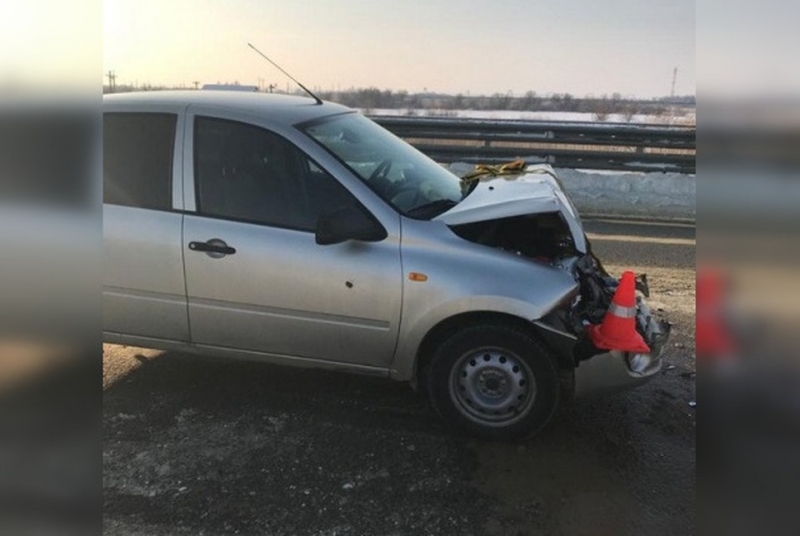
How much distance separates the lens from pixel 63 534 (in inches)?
54.8

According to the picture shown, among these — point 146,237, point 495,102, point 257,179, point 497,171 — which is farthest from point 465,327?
point 495,102

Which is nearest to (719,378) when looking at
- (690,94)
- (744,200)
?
(744,200)

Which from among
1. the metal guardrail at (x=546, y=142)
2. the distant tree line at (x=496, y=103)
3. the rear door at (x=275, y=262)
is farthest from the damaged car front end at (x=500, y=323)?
the distant tree line at (x=496, y=103)

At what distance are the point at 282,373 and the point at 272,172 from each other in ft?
4.38

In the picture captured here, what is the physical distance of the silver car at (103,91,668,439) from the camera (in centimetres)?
349

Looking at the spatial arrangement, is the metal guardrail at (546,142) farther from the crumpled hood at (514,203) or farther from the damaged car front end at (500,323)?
the damaged car front end at (500,323)

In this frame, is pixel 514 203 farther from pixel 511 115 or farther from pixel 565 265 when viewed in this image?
pixel 511 115

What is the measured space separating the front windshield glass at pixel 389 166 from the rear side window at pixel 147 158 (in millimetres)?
796

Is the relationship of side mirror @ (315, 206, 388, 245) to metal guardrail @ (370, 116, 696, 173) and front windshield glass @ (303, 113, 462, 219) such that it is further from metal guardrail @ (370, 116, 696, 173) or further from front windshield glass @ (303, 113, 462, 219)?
metal guardrail @ (370, 116, 696, 173)

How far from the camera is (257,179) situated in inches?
148

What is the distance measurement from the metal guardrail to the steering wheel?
7737 mm

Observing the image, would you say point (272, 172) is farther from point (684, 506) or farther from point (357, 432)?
point (684, 506)

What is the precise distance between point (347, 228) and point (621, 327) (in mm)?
1478

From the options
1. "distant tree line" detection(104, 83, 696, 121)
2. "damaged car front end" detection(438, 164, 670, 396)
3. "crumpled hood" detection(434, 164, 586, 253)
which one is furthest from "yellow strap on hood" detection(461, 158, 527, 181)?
"distant tree line" detection(104, 83, 696, 121)
